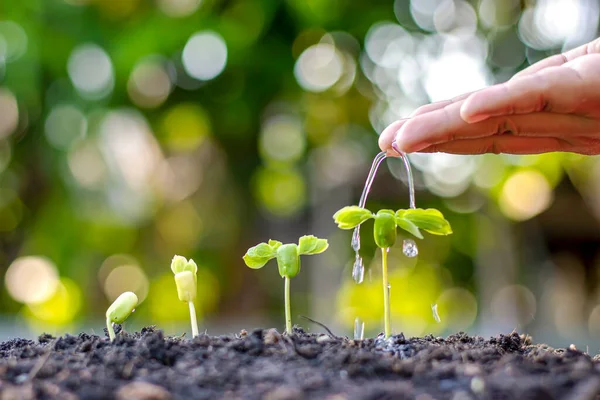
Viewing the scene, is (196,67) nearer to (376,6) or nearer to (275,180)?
(275,180)

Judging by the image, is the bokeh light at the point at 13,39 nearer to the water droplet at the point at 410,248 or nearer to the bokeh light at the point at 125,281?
the bokeh light at the point at 125,281

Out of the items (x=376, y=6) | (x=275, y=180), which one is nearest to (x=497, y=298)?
(x=275, y=180)

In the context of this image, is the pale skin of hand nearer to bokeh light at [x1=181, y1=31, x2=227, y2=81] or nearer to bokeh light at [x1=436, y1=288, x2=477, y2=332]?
bokeh light at [x1=181, y1=31, x2=227, y2=81]

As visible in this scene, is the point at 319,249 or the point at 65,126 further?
the point at 65,126

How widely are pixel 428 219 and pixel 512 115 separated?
257 mm

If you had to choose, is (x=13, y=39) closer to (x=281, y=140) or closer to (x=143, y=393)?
(x=281, y=140)

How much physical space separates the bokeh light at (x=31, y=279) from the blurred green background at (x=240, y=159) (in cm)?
1

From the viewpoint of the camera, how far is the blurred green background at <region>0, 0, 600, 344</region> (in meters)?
3.04

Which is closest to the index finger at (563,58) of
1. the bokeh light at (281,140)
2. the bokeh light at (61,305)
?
the bokeh light at (281,140)

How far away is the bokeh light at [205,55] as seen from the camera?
9.61ft

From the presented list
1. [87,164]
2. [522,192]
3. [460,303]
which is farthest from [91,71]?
[460,303]

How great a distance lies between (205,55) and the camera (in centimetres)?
304

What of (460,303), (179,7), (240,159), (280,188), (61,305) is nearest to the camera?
(179,7)

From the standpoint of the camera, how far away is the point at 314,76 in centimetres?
326
